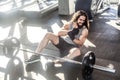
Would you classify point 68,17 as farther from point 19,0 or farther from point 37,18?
point 19,0

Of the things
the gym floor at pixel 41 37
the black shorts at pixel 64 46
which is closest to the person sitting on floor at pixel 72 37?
the black shorts at pixel 64 46

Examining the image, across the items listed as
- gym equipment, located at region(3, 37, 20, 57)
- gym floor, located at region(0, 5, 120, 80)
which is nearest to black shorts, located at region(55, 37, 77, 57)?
gym floor, located at region(0, 5, 120, 80)

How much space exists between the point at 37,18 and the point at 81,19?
8.92 ft

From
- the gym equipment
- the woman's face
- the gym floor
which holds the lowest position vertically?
the gym floor

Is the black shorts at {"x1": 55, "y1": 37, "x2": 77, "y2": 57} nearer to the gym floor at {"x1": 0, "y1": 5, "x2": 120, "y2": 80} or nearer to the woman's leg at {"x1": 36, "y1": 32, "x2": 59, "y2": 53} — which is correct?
the woman's leg at {"x1": 36, "y1": 32, "x2": 59, "y2": 53}

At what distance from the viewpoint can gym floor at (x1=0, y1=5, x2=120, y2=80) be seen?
2.76m

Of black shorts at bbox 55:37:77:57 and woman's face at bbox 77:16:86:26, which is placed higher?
woman's face at bbox 77:16:86:26

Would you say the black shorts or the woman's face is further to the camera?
the black shorts

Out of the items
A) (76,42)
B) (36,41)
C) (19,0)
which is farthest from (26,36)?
(19,0)

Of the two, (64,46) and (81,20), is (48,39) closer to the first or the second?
(64,46)

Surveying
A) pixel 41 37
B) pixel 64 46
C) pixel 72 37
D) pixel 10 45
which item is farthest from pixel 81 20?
pixel 41 37

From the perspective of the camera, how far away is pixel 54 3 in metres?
6.26

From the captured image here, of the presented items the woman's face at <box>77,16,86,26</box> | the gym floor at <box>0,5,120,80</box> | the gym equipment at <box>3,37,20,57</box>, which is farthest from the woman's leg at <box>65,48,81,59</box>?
the gym equipment at <box>3,37,20,57</box>

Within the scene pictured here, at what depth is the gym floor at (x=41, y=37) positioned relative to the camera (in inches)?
109
